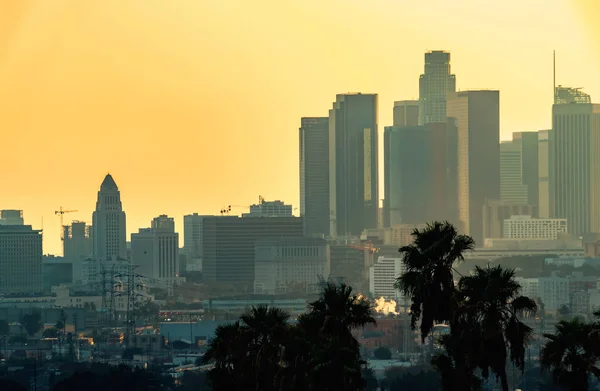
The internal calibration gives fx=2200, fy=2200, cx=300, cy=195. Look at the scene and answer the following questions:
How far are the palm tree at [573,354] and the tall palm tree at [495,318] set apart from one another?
49.3 inches

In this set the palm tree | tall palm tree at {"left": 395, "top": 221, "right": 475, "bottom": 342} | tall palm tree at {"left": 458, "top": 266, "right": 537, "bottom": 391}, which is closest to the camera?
tall palm tree at {"left": 458, "top": 266, "right": 537, "bottom": 391}

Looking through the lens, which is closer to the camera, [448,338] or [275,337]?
[448,338]

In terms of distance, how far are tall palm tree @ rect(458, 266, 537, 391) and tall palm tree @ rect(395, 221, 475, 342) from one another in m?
0.39

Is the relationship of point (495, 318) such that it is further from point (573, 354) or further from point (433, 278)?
point (573, 354)

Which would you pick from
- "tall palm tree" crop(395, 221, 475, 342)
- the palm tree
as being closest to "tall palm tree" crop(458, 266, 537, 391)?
"tall palm tree" crop(395, 221, 475, 342)

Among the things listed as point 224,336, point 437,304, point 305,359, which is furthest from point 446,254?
point 224,336

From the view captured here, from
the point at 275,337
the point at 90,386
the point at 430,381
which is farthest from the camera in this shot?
the point at 430,381

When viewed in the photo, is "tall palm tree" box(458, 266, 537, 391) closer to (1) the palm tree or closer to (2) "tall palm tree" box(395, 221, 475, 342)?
(2) "tall palm tree" box(395, 221, 475, 342)

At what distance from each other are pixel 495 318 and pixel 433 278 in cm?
192

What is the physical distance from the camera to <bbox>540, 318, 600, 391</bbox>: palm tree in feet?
177

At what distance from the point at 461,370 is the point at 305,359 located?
469 cm

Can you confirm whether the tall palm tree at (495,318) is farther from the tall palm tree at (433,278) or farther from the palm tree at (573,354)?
the palm tree at (573,354)

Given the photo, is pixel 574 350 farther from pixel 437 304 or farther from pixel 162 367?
pixel 162 367

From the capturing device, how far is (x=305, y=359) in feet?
184
